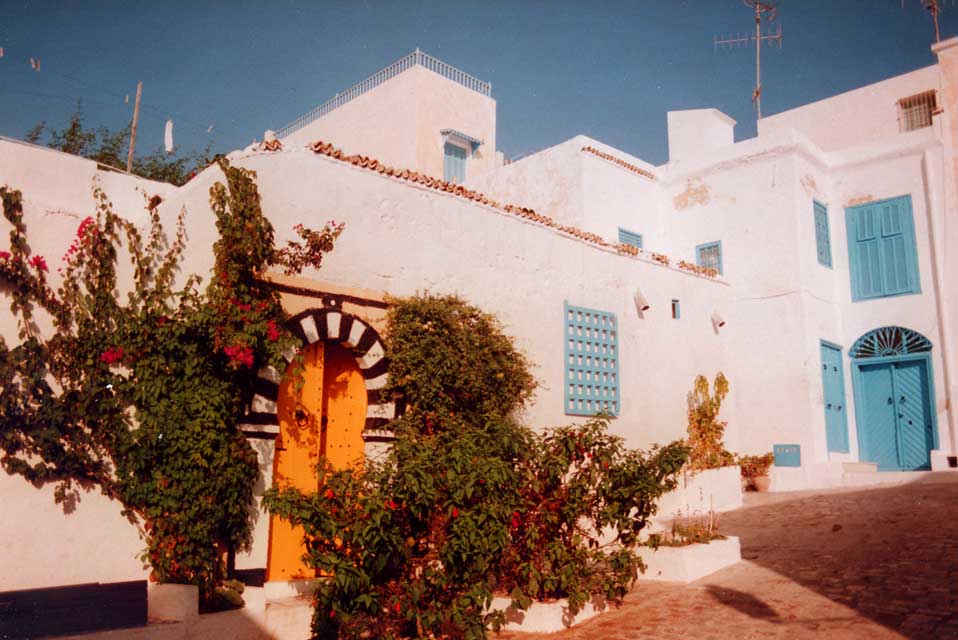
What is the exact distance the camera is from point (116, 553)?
6.32 metres

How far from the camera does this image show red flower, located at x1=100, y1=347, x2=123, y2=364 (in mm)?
6195

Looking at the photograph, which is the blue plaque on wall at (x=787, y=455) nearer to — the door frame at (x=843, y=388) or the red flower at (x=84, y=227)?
the door frame at (x=843, y=388)

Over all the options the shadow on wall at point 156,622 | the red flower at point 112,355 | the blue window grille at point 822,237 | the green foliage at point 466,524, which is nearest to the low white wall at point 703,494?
the green foliage at point 466,524

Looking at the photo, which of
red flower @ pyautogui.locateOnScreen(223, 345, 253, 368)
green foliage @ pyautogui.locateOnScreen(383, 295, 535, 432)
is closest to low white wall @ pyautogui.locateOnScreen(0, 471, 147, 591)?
red flower @ pyautogui.locateOnScreen(223, 345, 253, 368)

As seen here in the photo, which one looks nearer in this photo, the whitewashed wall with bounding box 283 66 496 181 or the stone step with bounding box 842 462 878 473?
the stone step with bounding box 842 462 878 473

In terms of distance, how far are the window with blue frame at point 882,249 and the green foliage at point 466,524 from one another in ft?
34.5

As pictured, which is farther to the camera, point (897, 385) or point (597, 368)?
point (897, 385)

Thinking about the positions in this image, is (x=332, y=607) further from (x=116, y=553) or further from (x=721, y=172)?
(x=721, y=172)

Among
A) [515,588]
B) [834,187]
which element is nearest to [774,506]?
[515,588]

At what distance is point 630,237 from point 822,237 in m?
3.90

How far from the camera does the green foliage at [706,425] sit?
12.3 meters

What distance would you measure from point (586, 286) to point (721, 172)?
21.1 feet

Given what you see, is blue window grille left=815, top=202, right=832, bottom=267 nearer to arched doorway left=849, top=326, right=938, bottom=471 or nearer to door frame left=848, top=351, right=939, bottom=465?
arched doorway left=849, top=326, right=938, bottom=471

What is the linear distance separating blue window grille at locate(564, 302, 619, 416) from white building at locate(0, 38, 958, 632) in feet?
0.11
